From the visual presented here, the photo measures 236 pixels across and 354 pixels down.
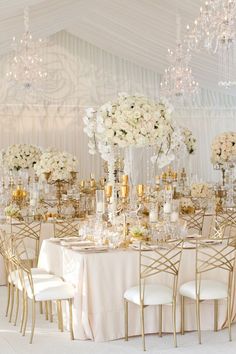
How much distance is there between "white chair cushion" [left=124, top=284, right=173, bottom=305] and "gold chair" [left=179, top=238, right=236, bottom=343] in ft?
0.78

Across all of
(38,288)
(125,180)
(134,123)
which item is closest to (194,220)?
(125,180)

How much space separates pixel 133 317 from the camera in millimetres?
5793

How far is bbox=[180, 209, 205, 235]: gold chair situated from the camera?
9097 millimetres

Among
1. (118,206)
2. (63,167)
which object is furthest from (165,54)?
(118,206)

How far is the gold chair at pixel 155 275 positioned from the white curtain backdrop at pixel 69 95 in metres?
10.8

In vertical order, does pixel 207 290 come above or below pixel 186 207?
below

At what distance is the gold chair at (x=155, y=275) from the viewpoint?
17.9 feet

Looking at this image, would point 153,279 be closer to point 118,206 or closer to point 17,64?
point 118,206

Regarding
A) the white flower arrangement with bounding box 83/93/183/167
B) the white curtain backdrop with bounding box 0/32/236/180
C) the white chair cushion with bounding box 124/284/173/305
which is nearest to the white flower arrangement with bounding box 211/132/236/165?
the white flower arrangement with bounding box 83/93/183/167

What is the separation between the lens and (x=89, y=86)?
55.1 feet

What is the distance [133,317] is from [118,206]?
123 centimetres

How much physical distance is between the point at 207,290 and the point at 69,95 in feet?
37.9

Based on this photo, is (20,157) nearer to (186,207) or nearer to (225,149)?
(186,207)

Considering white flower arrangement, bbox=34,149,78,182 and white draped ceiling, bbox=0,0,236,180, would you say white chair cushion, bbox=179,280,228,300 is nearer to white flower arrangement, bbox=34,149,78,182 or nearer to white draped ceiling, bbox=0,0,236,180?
white flower arrangement, bbox=34,149,78,182
